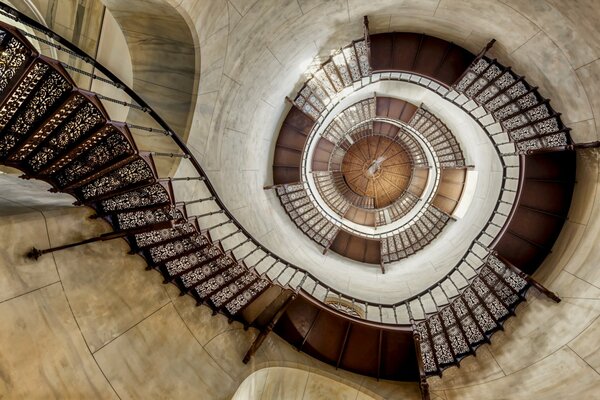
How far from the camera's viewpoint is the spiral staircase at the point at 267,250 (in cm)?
364

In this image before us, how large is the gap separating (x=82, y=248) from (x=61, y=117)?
2.14 metres

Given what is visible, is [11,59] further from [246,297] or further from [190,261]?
[246,297]

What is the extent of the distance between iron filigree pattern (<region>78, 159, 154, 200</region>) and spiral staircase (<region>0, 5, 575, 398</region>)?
19mm

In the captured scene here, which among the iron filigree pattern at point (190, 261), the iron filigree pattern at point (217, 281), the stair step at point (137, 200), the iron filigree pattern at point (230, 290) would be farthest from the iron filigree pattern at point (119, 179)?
the iron filigree pattern at point (230, 290)

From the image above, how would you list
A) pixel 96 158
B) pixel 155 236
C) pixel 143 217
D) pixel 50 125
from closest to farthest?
1. pixel 50 125
2. pixel 96 158
3. pixel 143 217
4. pixel 155 236

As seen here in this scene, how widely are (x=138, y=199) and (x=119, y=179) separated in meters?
0.42

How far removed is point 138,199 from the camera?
4.62 m

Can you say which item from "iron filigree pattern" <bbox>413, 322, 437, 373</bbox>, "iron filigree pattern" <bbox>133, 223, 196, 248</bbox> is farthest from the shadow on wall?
"iron filigree pattern" <bbox>133, 223, 196, 248</bbox>

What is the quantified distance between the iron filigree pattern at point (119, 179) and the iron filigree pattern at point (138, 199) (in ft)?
0.50

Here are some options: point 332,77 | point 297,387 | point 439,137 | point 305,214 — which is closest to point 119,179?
point 297,387

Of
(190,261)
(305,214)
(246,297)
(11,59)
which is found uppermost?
(11,59)

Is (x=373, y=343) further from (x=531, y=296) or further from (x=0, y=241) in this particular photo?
(x=0, y=241)

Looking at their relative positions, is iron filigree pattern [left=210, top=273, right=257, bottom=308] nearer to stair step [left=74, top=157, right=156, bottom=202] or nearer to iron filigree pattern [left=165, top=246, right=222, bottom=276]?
iron filigree pattern [left=165, top=246, right=222, bottom=276]

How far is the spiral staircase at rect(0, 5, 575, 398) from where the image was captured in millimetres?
3645
